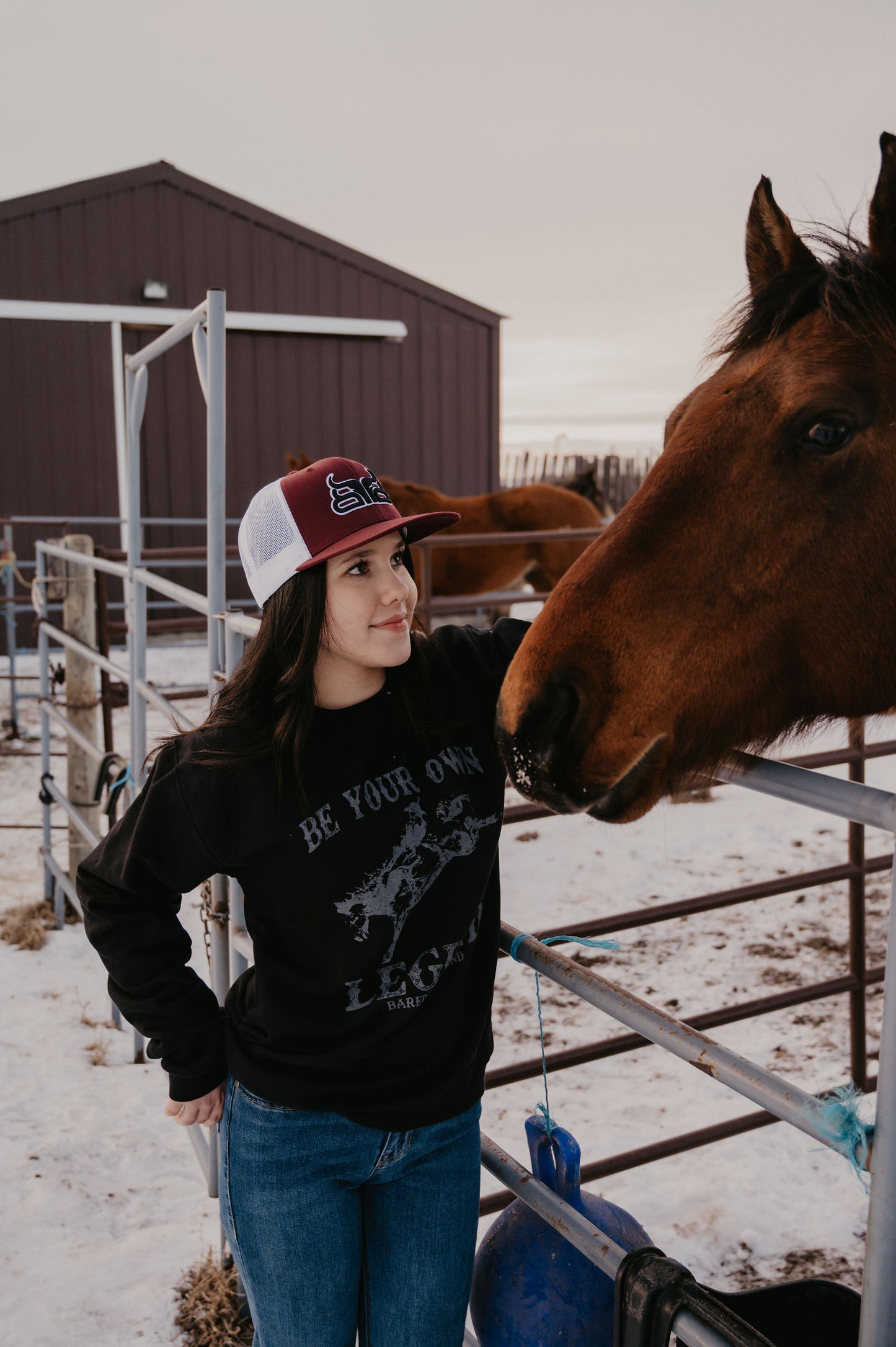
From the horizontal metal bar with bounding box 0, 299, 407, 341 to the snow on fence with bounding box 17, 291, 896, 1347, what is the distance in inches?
365

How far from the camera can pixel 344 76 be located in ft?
27.6

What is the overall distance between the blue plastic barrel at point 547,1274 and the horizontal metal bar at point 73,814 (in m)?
2.72

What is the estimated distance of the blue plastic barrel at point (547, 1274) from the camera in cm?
132

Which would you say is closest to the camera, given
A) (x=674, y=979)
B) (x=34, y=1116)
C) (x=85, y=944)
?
(x=34, y=1116)

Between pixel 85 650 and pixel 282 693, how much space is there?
291 cm

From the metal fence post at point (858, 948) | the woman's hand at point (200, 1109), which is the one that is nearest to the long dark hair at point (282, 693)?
the woman's hand at point (200, 1109)

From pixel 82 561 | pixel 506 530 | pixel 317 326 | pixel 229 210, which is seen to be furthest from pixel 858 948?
pixel 229 210

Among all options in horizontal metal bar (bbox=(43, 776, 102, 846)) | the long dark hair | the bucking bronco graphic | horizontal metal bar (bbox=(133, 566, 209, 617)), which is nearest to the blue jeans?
the bucking bronco graphic

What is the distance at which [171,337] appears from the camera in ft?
8.47

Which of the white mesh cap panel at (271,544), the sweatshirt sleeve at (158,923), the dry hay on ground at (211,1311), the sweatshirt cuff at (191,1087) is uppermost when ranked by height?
the white mesh cap panel at (271,544)

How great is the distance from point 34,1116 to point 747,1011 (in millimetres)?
2279

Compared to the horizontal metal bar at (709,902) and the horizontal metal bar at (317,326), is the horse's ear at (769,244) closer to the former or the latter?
the horizontal metal bar at (709,902)

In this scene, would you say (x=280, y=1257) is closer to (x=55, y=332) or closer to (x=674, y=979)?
(x=674, y=979)

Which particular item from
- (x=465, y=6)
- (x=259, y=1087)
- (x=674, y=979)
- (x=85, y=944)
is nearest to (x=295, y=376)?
(x=465, y=6)
